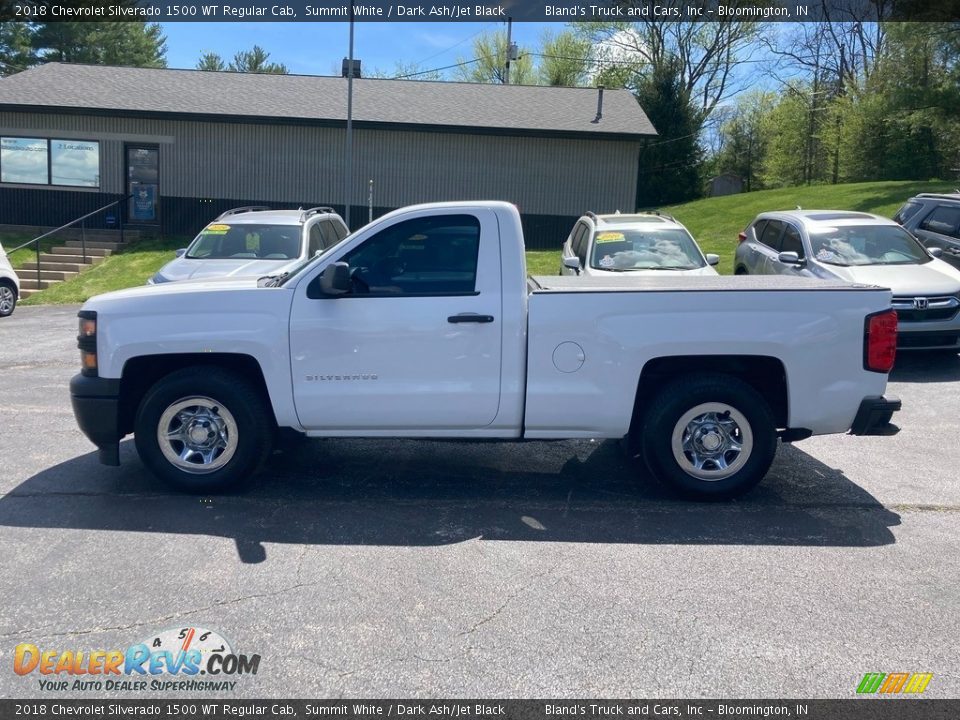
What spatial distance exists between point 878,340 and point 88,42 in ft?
173

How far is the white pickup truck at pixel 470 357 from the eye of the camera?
6.07m

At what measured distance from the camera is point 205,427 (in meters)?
6.29

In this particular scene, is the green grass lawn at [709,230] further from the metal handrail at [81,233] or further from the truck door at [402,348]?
the truck door at [402,348]

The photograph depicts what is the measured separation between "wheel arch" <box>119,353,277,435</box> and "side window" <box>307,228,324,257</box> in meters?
7.03

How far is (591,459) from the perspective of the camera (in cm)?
735

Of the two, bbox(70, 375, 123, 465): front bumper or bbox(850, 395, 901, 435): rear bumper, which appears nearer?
bbox(850, 395, 901, 435): rear bumper

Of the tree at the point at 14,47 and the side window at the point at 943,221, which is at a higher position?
the tree at the point at 14,47

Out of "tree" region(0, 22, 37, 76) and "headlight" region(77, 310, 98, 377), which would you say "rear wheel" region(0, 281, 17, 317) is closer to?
"headlight" region(77, 310, 98, 377)

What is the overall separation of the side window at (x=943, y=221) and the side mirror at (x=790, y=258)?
3.01 meters

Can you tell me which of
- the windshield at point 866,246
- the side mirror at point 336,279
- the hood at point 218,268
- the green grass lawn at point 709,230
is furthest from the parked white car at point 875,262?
the side mirror at point 336,279

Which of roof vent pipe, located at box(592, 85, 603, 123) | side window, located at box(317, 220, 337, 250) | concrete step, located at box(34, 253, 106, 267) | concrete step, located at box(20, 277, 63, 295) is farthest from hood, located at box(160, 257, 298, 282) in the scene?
roof vent pipe, located at box(592, 85, 603, 123)

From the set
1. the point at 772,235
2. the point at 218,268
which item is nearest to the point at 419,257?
the point at 218,268

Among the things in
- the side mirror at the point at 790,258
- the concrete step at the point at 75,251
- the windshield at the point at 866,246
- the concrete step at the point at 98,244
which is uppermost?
the windshield at the point at 866,246

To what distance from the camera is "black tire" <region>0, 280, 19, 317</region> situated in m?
15.8
